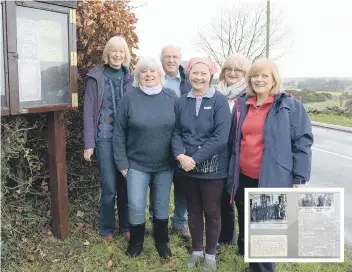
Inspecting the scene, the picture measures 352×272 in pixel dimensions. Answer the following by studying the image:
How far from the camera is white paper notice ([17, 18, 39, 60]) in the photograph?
302 centimetres

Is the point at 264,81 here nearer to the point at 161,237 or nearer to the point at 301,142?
the point at 301,142

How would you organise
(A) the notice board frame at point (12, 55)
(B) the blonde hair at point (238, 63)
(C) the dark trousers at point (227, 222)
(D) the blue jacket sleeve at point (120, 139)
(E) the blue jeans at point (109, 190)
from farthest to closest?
1. (C) the dark trousers at point (227, 222)
2. (B) the blonde hair at point (238, 63)
3. (E) the blue jeans at point (109, 190)
4. (D) the blue jacket sleeve at point (120, 139)
5. (A) the notice board frame at point (12, 55)

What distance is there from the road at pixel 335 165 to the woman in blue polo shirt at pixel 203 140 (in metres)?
2.28

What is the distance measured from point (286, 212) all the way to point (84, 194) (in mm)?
2587

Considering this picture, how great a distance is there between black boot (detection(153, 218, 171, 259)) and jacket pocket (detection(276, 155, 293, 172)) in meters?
1.31

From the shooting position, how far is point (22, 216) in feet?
11.8

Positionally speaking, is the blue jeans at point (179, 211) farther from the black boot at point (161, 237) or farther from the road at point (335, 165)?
the road at point (335, 165)

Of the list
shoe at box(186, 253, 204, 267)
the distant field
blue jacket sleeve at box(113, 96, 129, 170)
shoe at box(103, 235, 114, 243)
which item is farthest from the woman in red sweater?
the distant field

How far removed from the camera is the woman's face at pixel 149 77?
3.41 m

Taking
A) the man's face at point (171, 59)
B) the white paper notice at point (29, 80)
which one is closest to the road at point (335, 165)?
the man's face at point (171, 59)

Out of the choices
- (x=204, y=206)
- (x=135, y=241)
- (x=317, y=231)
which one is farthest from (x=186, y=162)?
(x=317, y=231)

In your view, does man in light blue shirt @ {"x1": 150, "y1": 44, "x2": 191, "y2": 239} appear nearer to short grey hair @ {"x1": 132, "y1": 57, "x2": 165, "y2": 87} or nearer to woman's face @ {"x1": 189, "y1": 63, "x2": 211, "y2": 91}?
short grey hair @ {"x1": 132, "y1": 57, "x2": 165, "y2": 87}

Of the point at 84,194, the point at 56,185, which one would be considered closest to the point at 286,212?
the point at 56,185

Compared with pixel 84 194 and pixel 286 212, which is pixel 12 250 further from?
pixel 286 212
